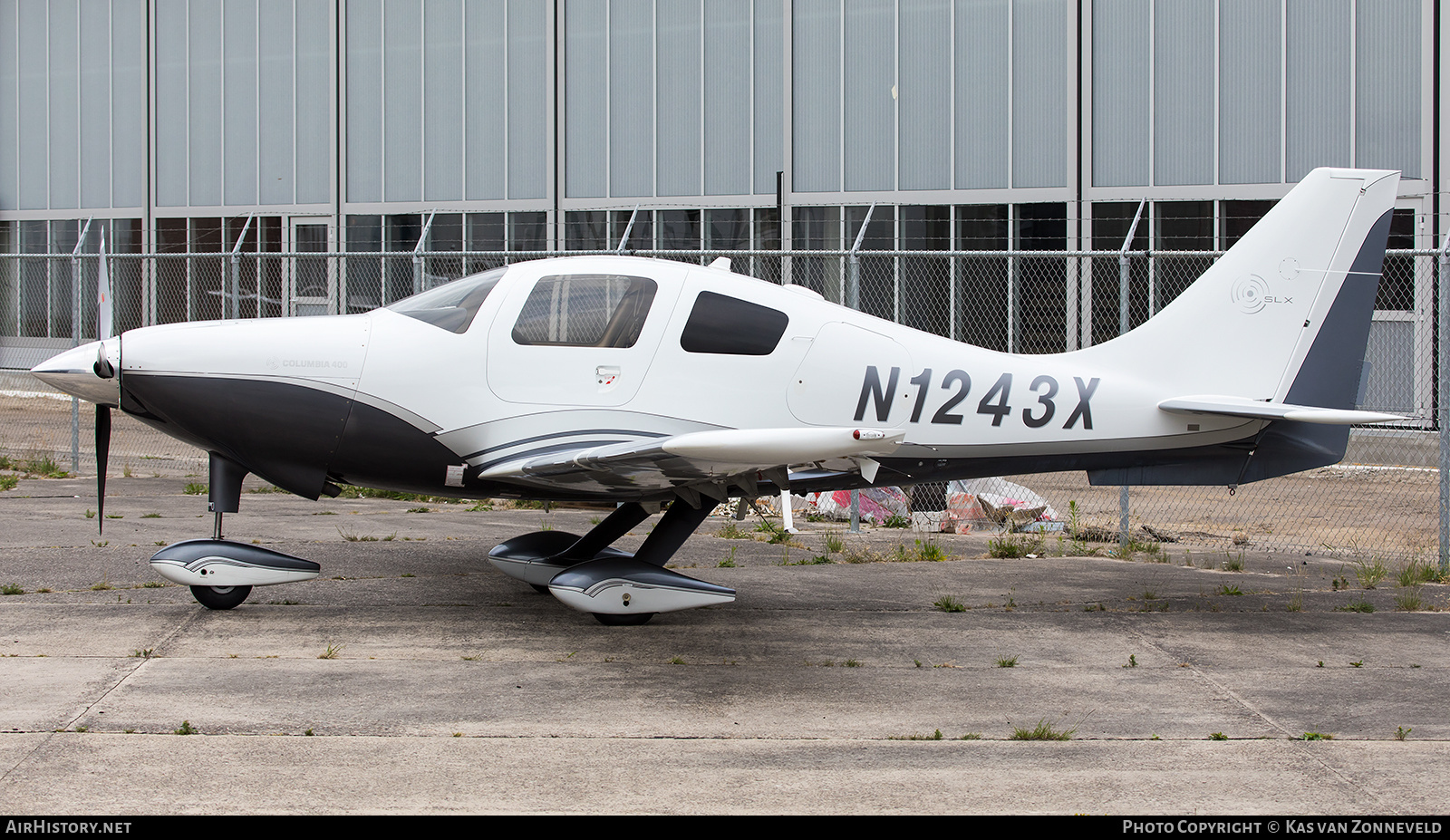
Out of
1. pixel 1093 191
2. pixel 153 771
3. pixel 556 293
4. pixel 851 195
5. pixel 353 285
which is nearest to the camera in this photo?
pixel 153 771

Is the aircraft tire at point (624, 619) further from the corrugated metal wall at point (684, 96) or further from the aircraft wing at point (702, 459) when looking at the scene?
the corrugated metal wall at point (684, 96)

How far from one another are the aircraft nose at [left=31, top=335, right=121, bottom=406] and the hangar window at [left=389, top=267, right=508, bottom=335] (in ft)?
5.03

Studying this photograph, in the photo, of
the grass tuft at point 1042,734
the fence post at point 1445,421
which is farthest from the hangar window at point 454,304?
the fence post at point 1445,421

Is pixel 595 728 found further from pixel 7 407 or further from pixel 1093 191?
pixel 7 407

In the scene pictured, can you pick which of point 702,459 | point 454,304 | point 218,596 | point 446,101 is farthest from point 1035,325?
point 218,596

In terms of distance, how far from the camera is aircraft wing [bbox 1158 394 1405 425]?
6.70 metres

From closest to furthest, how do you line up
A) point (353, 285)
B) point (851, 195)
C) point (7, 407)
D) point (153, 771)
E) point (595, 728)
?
point (153, 771) → point (595, 728) → point (851, 195) → point (7, 407) → point (353, 285)

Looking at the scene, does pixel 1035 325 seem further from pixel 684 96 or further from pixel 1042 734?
pixel 1042 734

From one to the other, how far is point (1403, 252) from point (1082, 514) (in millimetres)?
3935

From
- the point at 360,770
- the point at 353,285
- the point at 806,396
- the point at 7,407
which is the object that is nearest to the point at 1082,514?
the point at 806,396

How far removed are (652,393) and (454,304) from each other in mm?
1272

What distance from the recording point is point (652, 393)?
675 centimetres

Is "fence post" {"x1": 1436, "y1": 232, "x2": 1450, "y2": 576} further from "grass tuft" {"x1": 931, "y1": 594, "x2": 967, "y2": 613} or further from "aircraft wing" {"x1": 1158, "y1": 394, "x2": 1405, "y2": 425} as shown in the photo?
"grass tuft" {"x1": 931, "y1": 594, "x2": 967, "y2": 613}

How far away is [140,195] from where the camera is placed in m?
26.0
